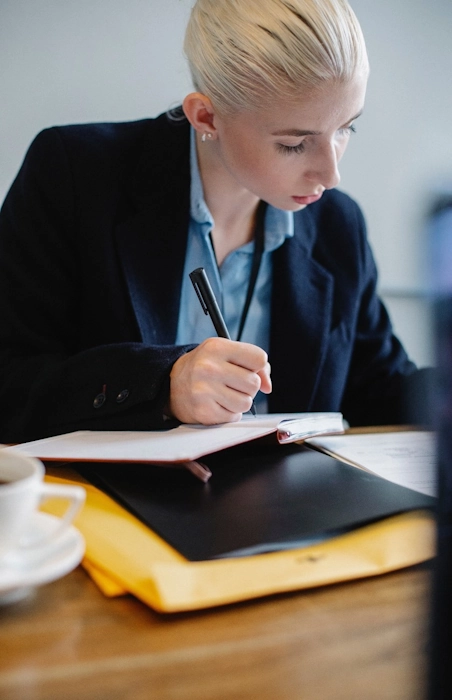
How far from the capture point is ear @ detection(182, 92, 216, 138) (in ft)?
3.43

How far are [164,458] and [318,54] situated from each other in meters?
0.59

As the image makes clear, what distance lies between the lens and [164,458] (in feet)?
2.09

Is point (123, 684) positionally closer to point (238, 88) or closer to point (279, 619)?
point (279, 619)

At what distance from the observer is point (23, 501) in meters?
0.45

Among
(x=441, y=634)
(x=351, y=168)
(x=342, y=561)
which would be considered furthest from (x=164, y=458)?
(x=351, y=168)

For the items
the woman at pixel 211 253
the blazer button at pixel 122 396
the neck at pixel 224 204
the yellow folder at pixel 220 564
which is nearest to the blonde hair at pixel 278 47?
the woman at pixel 211 253

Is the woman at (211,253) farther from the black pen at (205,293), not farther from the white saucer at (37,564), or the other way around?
the white saucer at (37,564)

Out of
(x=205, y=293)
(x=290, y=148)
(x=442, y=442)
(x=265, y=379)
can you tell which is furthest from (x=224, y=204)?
(x=442, y=442)

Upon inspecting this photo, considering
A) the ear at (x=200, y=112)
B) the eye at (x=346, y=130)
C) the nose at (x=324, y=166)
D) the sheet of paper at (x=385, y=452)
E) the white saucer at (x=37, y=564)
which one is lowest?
the sheet of paper at (x=385, y=452)

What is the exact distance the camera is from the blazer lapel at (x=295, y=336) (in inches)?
45.9

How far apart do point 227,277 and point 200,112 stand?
0.29m

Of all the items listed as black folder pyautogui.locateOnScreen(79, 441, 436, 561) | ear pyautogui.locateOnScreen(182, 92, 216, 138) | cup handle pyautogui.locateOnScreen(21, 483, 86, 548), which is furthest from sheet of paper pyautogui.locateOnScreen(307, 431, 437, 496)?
ear pyautogui.locateOnScreen(182, 92, 216, 138)

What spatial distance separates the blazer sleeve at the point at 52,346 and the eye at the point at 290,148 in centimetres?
34

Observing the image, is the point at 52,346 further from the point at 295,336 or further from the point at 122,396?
the point at 295,336
